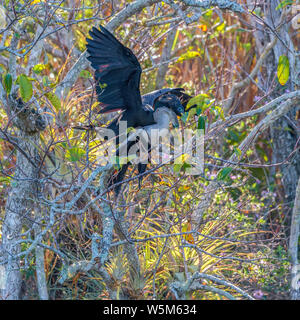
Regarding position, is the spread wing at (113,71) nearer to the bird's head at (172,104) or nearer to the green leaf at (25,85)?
the bird's head at (172,104)

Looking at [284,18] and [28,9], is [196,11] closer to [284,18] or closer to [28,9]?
[28,9]

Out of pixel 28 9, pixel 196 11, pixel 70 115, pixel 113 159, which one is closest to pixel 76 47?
pixel 70 115

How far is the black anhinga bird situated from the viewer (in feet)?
11.5

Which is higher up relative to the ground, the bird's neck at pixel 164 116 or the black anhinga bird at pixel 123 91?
the black anhinga bird at pixel 123 91

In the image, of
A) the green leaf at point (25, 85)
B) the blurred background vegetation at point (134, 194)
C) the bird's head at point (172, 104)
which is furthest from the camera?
the bird's head at point (172, 104)

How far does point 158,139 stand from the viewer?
386 centimetres

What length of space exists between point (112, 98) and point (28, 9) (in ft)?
2.73

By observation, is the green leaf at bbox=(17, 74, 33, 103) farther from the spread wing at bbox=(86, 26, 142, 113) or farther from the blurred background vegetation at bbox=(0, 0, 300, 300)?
the spread wing at bbox=(86, 26, 142, 113)

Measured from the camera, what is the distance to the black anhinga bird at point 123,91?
349cm

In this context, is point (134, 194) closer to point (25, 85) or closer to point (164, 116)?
point (164, 116)

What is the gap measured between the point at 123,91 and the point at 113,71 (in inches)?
7.3

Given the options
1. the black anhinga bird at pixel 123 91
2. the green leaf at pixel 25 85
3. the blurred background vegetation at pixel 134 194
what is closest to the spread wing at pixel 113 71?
the black anhinga bird at pixel 123 91

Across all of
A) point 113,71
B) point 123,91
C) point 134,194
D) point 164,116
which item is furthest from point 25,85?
point 134,194

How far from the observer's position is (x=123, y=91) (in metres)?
3.77
